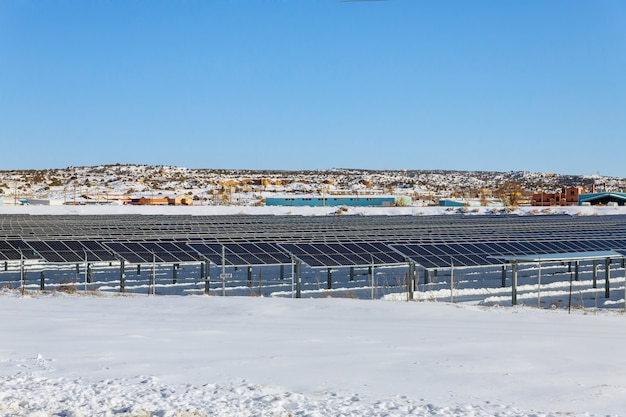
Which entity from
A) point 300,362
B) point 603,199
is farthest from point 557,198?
point 300,362

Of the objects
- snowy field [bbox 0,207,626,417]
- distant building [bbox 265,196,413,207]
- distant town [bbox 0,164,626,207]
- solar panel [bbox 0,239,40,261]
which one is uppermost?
distant town [bbox 0,164,626,207]

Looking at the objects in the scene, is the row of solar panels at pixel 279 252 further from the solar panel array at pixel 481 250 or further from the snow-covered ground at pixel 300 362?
the snow-covered ground at pixel 300 362

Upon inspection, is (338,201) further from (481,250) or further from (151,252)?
(151,252)

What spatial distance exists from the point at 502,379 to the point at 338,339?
343cm

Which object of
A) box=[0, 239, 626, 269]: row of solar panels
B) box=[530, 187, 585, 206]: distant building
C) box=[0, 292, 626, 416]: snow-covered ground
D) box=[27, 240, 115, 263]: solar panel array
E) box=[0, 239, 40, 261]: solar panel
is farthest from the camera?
box=[530, 187, 585, 206]: distant building

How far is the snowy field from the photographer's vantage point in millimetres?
9109

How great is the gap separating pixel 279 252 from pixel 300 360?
43.0 ft

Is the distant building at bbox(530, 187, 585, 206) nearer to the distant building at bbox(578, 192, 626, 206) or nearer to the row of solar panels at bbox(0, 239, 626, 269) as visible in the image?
the distant building at bbox(578, 192, 626, 206)

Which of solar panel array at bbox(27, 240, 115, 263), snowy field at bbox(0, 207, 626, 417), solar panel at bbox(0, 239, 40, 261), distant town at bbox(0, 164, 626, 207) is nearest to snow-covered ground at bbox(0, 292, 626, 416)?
snowy field at bbox(0, 207, 626, 417)

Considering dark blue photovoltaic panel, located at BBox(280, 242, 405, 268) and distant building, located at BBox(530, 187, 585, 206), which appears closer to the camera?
dark blue photovoltaic panel, located at BBox(280, 242, 405, 268)

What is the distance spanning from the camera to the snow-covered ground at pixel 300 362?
9.10 metres

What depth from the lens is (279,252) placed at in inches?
966

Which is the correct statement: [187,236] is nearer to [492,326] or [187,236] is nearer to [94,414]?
[492,326]

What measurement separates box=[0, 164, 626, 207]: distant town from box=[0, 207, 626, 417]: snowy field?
68.5m
